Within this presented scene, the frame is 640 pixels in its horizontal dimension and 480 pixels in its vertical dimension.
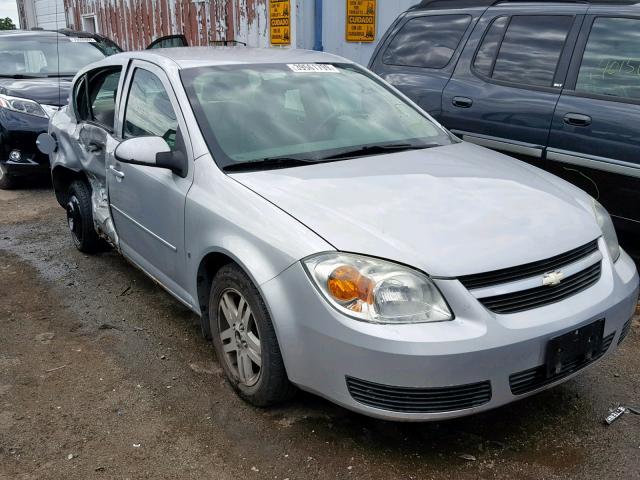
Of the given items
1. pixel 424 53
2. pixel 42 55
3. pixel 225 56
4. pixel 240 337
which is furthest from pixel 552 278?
pixel 42 55

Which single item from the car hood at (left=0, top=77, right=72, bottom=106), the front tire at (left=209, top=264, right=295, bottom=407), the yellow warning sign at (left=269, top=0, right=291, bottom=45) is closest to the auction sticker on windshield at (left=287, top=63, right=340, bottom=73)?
the front tire at (left=209, top=264, right=295, bottom=407)

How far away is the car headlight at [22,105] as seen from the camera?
6988 mm

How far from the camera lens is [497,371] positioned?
233 centimetres

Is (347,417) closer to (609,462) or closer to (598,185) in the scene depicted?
(609,462)

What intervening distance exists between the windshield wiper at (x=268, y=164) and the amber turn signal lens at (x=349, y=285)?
0.85 m

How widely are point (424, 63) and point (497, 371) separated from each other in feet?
11.3

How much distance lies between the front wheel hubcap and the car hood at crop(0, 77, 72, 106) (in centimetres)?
497

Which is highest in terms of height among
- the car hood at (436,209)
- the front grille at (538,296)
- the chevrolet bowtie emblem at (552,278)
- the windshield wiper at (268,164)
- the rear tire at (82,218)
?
the windshield wiper at (268,164)

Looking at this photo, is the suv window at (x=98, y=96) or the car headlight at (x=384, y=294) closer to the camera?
the car headlight at (x=384, y=294)

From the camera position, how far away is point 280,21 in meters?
8.94

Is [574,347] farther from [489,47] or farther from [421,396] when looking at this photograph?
[489,47]

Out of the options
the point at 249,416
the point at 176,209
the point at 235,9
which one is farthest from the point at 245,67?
the point at 235,9

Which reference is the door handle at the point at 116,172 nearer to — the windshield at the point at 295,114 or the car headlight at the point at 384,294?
the windshield at the point at 295,114

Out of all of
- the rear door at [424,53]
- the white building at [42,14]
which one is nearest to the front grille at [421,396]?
the rear door at [424,53]
